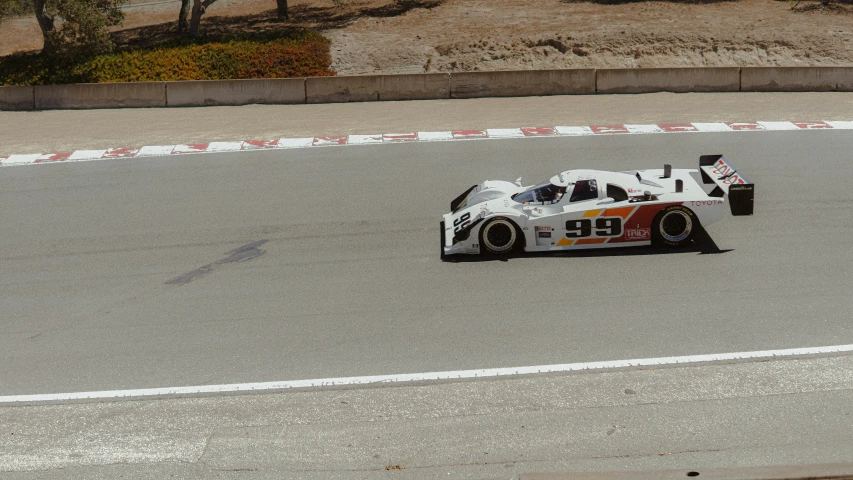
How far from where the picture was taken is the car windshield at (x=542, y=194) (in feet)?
46.5

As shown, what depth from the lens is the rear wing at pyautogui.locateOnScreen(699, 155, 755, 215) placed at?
14.2 metres

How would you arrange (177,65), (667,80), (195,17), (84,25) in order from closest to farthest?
(667,80)
(177,65)
(84,25)
(195,17)

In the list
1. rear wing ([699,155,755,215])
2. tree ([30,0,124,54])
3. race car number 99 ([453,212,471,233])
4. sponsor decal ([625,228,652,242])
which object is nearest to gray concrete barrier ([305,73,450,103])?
tree ([30,0,124,54])

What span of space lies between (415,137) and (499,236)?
9.24m

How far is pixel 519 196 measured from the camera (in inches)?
569

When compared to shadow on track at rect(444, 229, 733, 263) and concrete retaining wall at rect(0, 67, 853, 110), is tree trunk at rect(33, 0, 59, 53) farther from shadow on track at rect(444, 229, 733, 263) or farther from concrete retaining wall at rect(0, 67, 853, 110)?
shadow on track at rect(444, 229, 733, 263)

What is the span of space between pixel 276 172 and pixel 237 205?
2.42 m

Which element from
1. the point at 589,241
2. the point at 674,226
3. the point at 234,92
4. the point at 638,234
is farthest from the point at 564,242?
the point at 234,92

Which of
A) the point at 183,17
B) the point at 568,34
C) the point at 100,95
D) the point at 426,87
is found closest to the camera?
the point at 426,87

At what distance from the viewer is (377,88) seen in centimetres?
2767

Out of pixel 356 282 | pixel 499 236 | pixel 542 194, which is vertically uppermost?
pixel 542 194

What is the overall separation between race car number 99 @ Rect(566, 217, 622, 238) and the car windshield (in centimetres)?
48

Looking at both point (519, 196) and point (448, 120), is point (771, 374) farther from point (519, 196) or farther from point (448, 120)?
point (448, 120)

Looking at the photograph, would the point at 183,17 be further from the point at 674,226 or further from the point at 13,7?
the point at 674,226
